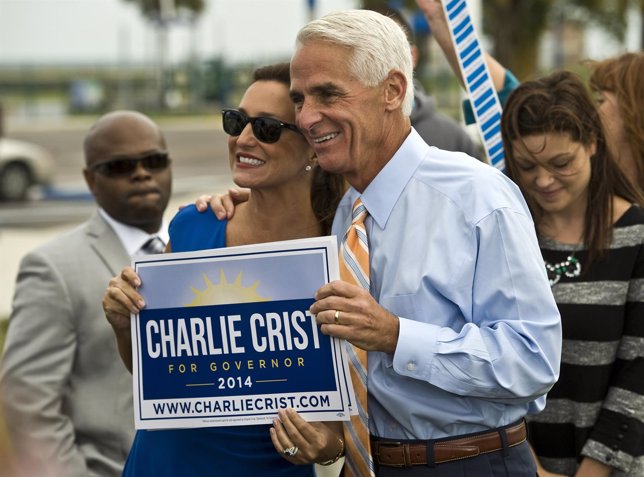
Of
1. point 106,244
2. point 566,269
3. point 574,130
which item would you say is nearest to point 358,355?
point 566,269

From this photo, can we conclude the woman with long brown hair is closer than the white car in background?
Yes

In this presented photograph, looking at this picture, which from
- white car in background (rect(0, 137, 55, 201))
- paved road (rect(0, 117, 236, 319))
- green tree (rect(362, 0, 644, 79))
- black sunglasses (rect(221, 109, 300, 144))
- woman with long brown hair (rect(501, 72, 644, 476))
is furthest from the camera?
green tree (rect(362, 0, 644, 79))

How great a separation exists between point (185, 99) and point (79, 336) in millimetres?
44513

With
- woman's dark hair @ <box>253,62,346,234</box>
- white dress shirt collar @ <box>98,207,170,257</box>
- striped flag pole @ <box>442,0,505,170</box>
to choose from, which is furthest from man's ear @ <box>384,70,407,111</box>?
white dress shirt collar @ <box>98,207,170,257</box>

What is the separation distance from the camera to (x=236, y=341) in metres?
2.92

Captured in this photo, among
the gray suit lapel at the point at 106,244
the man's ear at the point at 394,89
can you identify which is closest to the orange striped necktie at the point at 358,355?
the man's ear at the point at 394,89

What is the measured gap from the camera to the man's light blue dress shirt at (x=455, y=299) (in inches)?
104

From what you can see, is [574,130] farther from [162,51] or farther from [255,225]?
[162,51]

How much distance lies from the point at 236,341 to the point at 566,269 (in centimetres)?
117

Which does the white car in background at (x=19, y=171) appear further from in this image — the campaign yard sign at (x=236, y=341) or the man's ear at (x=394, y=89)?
the man's ear at (x=394, y=89)

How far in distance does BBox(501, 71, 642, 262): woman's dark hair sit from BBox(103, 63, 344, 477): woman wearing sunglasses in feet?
2.21

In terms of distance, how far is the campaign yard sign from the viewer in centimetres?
280

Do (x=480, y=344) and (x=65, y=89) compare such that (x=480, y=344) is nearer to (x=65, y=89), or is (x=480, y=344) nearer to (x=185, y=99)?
(x=185, y=99)

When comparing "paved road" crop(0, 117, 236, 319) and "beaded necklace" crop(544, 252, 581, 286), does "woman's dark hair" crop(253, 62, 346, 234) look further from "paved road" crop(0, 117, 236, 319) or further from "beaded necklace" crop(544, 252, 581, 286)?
"paved road" crop(0, 117, 236, 319)
